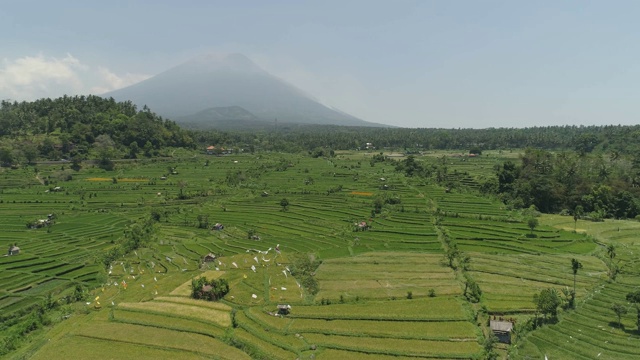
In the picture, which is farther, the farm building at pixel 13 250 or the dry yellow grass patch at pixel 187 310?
the farm building at pixel 13 250

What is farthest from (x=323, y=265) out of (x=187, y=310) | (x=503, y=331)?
(x=503, y=331)

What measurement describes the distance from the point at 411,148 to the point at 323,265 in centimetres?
9453

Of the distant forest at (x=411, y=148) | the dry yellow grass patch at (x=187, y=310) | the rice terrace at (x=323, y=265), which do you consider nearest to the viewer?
the rice terrace at (x=323, y=265)

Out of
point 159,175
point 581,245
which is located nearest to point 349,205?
point 581,245

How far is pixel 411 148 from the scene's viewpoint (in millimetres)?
118188

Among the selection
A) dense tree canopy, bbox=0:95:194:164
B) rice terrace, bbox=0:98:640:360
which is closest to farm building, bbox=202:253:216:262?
rice terrace, bbox=0:98:640:360

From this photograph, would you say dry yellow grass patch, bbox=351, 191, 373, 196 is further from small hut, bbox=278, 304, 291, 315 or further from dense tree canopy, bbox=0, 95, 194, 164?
dense tree canopy, bbox=0, 95, 194, 164

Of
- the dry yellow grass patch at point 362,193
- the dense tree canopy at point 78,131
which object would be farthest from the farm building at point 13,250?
the dense tree canopy at point 78,131

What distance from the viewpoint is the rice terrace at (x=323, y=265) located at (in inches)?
755

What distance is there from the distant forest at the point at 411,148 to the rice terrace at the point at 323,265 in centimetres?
39

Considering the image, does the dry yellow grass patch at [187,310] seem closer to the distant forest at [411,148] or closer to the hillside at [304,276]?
the hillside at [304,276]

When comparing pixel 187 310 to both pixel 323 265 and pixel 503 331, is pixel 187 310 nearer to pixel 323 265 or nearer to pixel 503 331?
pixel 323 265

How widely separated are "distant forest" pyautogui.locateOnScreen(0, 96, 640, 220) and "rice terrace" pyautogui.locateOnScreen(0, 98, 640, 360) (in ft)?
1.26

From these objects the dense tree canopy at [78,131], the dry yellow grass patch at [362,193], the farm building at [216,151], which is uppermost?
the dense tree canopy at [78,131]
